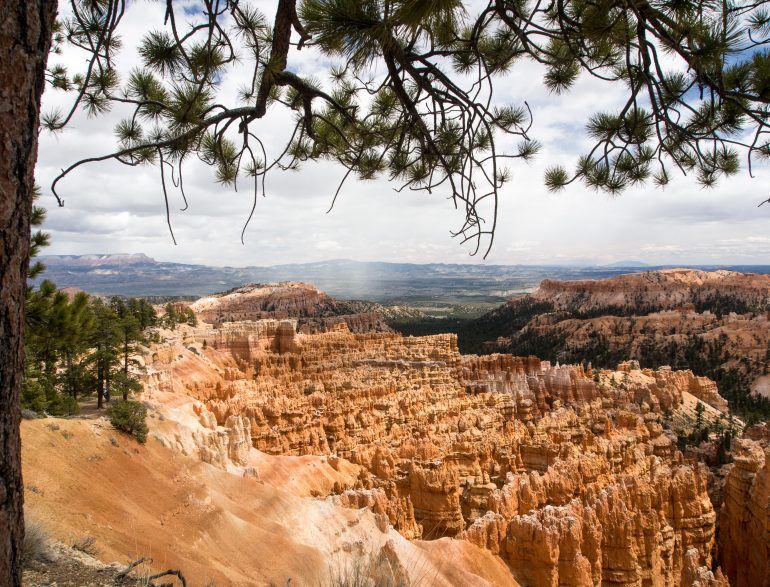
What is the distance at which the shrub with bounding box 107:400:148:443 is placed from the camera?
11203 millimetres

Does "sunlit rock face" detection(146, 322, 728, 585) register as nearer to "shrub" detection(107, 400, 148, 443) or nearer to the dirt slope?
the dirt slope

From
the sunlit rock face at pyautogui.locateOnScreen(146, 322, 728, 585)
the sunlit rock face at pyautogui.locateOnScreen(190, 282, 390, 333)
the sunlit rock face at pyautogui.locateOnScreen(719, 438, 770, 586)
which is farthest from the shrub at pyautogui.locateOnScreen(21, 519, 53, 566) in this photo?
the sunlit rock face at pyautogui.locateOnScreen(190, 282, 390, 333)

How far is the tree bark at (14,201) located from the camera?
6.01 feet

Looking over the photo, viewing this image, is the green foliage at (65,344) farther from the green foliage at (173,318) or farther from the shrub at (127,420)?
the green foliage at (173,318)

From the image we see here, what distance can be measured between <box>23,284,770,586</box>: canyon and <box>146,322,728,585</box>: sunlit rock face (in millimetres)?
84

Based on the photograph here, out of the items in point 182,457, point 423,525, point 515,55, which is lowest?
point 423,525

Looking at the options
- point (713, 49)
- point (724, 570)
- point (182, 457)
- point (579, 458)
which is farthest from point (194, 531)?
point (724, 570)

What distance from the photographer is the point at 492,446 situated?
2070 centimetres

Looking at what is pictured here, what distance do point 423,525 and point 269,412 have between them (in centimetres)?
987

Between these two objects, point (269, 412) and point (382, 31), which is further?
point (269, 412)

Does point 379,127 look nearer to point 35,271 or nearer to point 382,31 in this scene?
point 382,31

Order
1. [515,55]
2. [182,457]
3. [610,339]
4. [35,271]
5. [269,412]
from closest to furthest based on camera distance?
[515,55] → [35,271] → [182,457] → [269,412] → [610,339]

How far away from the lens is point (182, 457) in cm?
1219

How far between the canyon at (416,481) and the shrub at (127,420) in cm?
32
